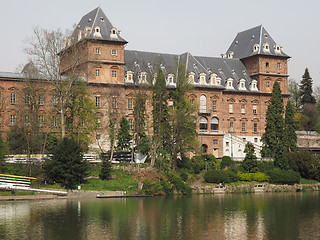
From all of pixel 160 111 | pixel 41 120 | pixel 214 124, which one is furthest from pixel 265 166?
pixel 41 120

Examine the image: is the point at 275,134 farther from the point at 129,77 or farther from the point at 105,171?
the point at 105,171

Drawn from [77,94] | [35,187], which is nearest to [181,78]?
[77,94]

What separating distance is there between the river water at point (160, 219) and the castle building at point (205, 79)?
22553mm

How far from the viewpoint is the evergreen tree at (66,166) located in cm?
4878

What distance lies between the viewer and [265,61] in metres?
84.2

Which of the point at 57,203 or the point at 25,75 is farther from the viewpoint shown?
the point at 25,75

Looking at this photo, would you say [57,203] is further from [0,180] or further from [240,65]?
[240,65]

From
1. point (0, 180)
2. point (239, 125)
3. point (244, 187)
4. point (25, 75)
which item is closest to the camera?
point (0, 180)

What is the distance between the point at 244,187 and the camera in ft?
192

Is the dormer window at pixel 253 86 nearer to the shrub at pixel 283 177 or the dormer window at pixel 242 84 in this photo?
the dormer window at pixel 242 84

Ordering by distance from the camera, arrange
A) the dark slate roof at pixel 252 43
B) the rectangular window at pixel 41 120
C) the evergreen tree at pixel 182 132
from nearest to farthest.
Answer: the evergreen tree at pixel 182 132
the rectangular window at pixel 41 120
the dark slate roof at pixel 252 43

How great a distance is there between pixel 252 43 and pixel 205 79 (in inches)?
530

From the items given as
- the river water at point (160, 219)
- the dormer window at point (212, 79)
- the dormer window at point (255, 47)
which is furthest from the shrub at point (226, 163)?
the dormer window at point (255, 47)

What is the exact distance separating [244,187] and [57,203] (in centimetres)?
2499
